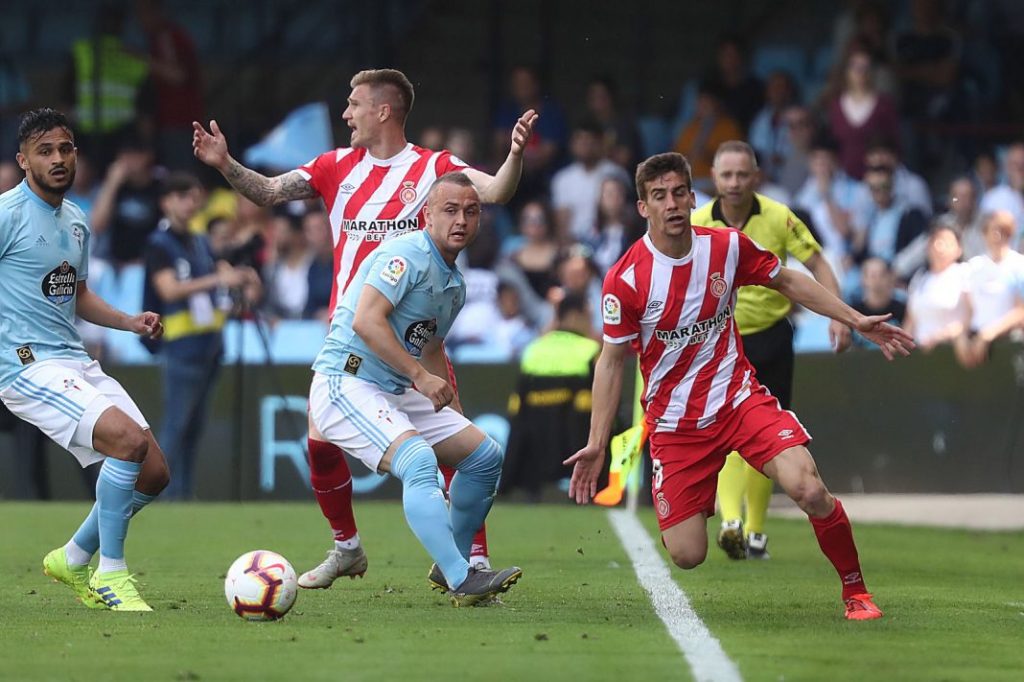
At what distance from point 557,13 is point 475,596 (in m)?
14.0

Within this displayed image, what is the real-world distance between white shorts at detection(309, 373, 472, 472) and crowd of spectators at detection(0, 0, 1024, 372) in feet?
25.3

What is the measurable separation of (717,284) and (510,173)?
3.61ft

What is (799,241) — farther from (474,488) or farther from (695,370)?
(474,488)

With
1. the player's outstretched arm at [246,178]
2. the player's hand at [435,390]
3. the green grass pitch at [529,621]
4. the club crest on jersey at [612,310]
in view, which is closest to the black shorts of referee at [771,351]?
the green grass pitch at [529,621]

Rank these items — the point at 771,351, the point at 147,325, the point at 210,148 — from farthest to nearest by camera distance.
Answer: the point at 771,351 → the point at 210,148 → the point at 147,325

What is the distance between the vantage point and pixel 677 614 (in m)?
Result: 7.74

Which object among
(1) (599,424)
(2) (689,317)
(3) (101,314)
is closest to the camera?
(1) (599,424)

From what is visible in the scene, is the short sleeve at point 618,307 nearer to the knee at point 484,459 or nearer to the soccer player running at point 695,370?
the soccer player running at point 695,370

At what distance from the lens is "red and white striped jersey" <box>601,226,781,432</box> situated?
26.0 feet

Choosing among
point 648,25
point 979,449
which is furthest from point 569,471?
point 648,25

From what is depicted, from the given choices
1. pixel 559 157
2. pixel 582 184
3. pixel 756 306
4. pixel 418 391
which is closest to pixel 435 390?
pixel 418 391

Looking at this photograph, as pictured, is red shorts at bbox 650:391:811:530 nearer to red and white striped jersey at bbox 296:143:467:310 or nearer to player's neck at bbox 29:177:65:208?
red and white striped jersey at bbox 296:143:467:310

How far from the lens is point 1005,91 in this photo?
62.3 feet

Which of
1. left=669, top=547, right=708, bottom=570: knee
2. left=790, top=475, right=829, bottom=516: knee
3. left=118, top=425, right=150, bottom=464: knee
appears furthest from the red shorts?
left=118, top=425, right=150, bottom=464: knee
